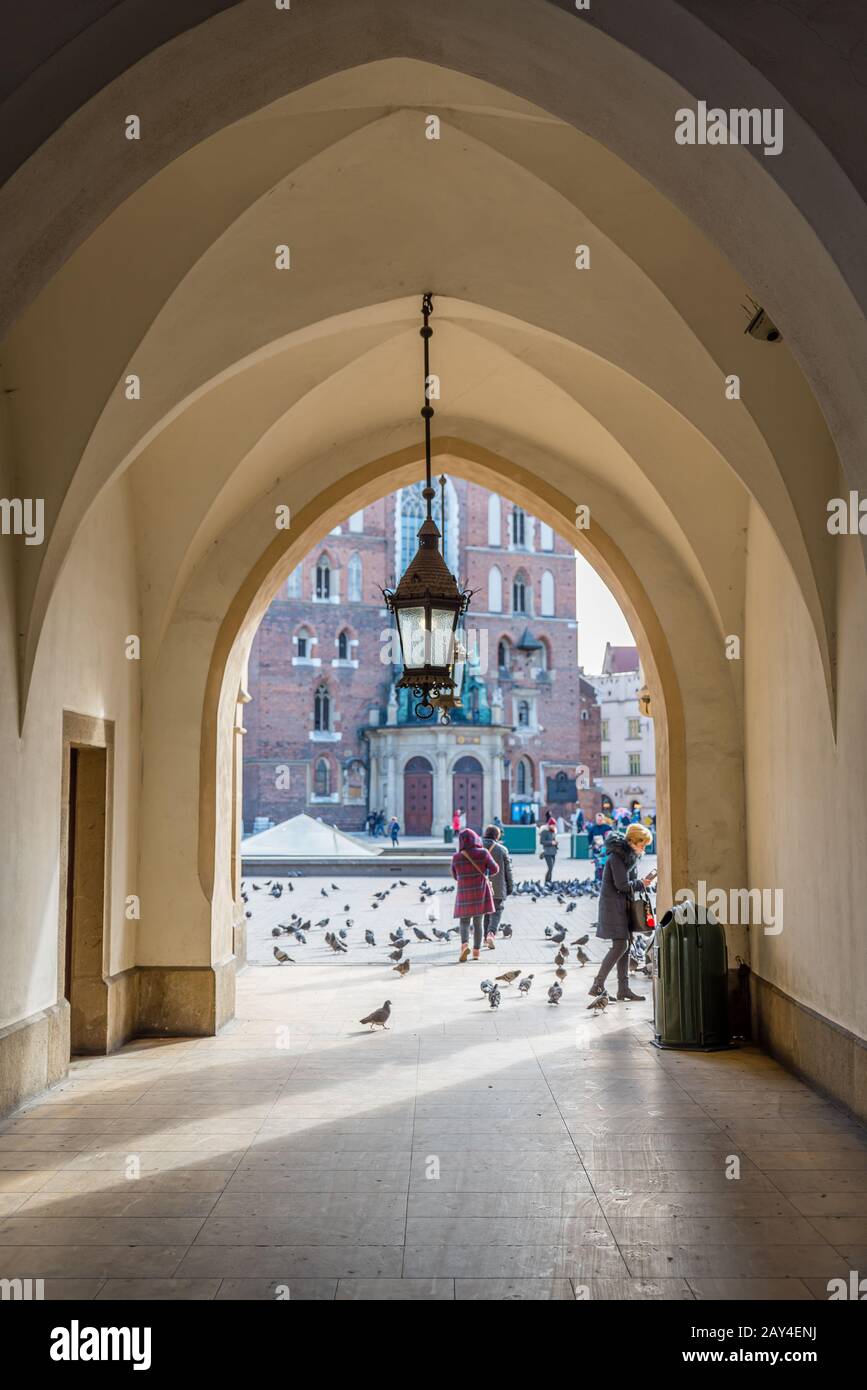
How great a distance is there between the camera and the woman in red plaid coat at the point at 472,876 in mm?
12117

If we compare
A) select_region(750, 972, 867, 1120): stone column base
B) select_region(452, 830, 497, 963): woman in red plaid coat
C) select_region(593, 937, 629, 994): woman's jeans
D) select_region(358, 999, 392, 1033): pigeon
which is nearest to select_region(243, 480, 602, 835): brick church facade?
select_region(452, 830, 497, 963): woman in red plaid coat

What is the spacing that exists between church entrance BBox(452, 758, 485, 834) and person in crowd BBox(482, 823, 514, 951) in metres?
26.5

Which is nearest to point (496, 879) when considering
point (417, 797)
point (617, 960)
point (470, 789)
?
point (617, 960)

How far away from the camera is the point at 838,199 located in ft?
→ 11.4

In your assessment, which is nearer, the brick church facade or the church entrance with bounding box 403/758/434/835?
the brick church facade

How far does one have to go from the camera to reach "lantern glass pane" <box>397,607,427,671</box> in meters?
7.10

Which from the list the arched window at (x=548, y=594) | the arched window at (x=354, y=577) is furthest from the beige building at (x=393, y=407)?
the arched window at (x=548, y=594)

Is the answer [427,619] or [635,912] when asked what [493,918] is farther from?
[427,619]

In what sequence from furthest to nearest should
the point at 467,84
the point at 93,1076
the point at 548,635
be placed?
the point at 548,635 < the point at 93,1076 < the point at 467,84

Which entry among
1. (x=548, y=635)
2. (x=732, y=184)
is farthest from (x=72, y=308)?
(x=548, y=635)

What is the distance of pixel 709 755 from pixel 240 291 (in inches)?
198

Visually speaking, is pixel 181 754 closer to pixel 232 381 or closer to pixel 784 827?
pixel 232 381

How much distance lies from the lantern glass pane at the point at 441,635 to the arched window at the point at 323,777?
33.4 meters

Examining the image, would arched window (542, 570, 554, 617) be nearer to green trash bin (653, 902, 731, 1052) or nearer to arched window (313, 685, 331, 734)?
arched window (313, 685, 331, 734)
